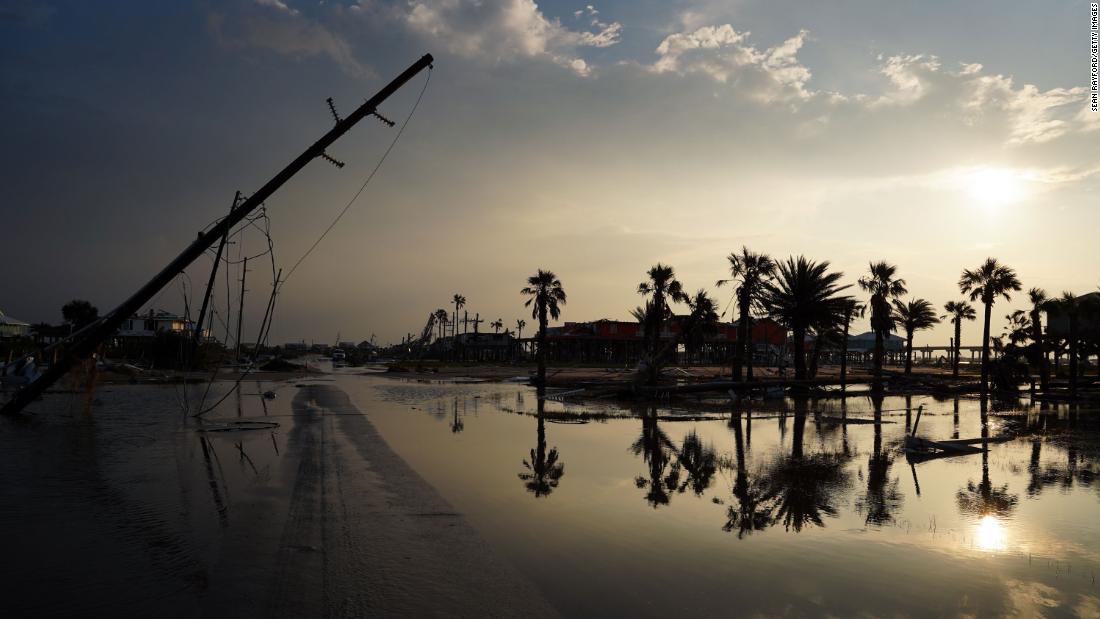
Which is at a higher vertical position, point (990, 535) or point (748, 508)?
point (990, 535)

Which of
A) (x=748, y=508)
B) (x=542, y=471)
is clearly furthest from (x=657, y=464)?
(x=748, y=508)

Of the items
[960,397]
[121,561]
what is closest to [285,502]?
[121,561]

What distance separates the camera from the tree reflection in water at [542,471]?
14023 millimetres

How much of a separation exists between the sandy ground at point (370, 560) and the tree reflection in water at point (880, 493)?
686 cm

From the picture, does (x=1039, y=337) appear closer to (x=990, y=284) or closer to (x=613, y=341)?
(x=990, y=284)

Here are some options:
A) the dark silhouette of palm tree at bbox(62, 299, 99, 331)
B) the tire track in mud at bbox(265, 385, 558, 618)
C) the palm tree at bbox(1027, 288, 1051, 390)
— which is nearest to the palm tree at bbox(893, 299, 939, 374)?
the palm tree at bbox(1027, 288, 1051, 390)

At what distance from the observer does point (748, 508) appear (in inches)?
468

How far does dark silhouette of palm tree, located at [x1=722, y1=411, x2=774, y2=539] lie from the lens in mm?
10585

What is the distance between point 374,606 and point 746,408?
29246 millimetres

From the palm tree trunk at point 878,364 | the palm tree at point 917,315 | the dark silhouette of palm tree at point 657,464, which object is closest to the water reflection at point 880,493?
the dark silhouette of palm tree at point 657,464

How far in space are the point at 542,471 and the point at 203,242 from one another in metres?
13.2

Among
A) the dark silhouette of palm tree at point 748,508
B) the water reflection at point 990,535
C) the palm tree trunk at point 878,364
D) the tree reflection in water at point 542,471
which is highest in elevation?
the palm tree trunk at point 878,364

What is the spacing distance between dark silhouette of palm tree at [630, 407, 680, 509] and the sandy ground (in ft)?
14.3

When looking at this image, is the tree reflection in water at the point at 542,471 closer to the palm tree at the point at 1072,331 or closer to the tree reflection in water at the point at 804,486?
the tree reflection in water at the point at 804,486
